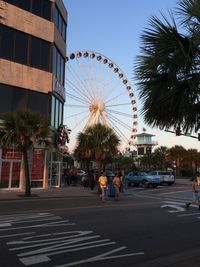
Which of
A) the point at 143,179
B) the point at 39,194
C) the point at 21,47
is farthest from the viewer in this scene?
the point at 143,179

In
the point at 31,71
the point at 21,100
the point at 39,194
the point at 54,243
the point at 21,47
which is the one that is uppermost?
the point at 21,47

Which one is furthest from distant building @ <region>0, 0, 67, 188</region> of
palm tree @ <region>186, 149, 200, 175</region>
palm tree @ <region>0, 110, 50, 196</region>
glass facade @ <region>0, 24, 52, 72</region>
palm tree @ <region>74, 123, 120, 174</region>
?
palm tree @ <region>186, 149, 200, 175</region>

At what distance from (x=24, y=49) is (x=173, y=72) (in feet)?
79.1

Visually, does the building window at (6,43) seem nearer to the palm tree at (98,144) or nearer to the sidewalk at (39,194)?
the sidewalk at (39,194)

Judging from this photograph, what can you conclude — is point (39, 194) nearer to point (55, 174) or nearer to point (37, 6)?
point (55, 174)

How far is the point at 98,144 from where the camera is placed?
35188 mm

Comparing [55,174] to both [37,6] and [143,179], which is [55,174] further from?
[37,6]

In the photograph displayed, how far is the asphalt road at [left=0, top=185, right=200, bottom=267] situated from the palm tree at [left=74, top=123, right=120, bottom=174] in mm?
19114

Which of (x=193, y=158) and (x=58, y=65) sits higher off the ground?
(x=58, y=65)

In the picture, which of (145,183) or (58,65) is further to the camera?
(145,183)

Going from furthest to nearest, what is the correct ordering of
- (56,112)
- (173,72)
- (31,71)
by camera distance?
(56,112)
(31,71)
(173,72)

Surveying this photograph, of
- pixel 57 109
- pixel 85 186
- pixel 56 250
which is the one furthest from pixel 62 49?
pixel 56 250

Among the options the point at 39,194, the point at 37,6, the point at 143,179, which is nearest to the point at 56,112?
the point at 37,6

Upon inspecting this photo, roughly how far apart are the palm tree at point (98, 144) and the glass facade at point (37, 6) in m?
10.6
